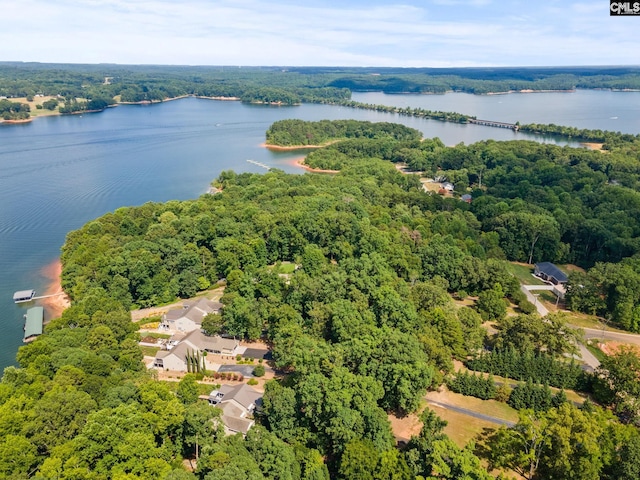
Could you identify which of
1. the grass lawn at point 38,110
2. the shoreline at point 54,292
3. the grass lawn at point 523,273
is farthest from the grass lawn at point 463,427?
the grass lawn at point 38,110

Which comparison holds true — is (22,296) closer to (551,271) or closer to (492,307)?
(492,307)

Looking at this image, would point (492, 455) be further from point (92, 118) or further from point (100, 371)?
point (92, 118)

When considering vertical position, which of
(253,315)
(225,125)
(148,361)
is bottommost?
(148,361)

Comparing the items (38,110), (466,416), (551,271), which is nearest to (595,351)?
(551,271)

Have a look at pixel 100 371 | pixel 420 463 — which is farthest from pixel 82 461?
pixel 420 463

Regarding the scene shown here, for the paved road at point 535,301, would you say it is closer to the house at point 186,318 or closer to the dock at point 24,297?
the house at point 186,318
